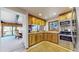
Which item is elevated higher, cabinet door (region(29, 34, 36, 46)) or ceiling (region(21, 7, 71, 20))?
ceiling (region(21, 7, 71, 20))

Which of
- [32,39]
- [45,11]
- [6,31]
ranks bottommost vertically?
[32,39]

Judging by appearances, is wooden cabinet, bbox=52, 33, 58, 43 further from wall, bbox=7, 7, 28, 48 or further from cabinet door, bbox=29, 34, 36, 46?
wall, bbox=7, 7, 28, 48

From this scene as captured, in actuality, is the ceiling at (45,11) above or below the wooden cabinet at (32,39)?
above

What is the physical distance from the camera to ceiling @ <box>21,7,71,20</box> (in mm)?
1854

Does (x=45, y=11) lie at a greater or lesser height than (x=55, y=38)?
greater

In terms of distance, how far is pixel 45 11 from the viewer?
6.19ft

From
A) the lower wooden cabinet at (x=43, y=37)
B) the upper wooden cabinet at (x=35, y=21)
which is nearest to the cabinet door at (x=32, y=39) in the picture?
the lower wooden cabinet at (x=43, y=37)

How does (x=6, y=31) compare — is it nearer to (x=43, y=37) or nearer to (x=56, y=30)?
(x=43, y=37)

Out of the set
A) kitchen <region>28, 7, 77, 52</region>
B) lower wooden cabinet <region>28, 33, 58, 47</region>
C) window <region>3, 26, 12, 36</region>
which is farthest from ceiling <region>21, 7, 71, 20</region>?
window <region>3, 26, 12, 36</region>

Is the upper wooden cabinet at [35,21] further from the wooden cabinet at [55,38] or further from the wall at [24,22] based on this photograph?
the wooden cabinet at [55,38]

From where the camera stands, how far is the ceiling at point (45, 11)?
1.85m

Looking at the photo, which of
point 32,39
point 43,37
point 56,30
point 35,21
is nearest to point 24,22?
point 35,21
